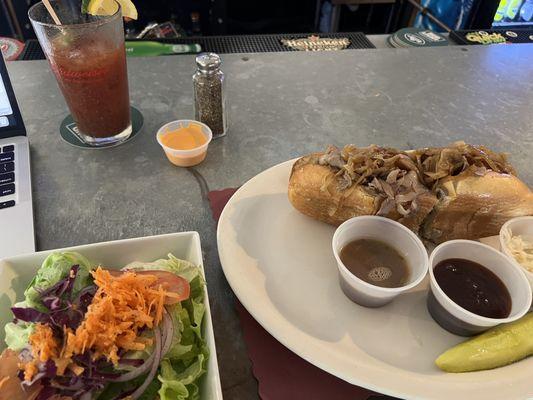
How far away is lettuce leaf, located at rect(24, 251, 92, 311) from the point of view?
0.81 m

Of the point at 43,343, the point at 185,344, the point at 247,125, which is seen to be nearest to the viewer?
the point at 43,343

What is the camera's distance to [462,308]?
884mm

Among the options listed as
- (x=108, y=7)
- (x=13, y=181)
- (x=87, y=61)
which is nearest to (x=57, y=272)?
(x=13, y=181)

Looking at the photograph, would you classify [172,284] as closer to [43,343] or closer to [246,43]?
[43,343]

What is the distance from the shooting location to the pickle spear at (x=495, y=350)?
84cm

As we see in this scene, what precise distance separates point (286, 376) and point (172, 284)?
0.31 m

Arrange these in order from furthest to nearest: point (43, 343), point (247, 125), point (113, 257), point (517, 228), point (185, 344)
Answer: point (247, 125)
point (517, 228)
point (113, 257)
point (185, 344)
point (43, 343)

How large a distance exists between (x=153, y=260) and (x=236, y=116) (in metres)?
0.94

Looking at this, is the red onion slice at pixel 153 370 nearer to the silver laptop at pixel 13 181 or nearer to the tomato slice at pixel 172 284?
the tomato slice at pixel 172 284

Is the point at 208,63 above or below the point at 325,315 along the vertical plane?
above

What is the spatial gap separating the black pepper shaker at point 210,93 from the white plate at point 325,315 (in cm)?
43

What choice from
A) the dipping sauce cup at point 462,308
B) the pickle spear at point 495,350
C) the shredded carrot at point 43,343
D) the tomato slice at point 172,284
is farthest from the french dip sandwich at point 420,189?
the shredded carrot at point 43,343

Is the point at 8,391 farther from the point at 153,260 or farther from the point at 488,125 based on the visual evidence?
the point at 488,125

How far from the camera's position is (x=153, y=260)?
951 millimetres
